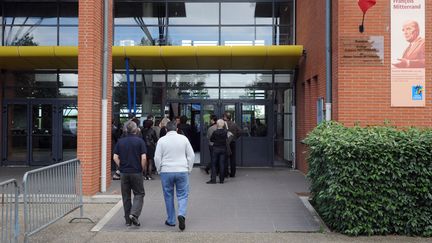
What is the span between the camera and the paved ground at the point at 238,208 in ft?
26.9

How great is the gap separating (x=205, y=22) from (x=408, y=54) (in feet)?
26.8

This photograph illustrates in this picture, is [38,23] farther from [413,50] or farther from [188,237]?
[413,50]

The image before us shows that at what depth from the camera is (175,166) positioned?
7.97 metres

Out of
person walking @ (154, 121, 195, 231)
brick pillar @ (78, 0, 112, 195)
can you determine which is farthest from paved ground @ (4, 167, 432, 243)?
brick pillar @ (78, 0, 112, 195)

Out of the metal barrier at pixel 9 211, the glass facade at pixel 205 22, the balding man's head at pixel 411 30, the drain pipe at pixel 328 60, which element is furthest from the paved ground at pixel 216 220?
the glass facade at pixel 205 22

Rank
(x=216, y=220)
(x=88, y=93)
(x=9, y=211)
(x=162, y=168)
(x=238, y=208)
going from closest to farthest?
(x=9, y=211), (x=162, y=168), (x=216, y=220), (x=238, y=208), (x=88, y=93)

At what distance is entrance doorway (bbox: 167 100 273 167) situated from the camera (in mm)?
16562

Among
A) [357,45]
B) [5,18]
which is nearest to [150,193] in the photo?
[357,45]

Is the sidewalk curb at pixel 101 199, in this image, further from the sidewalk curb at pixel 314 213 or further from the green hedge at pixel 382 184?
the green hedge at pixel 382 184

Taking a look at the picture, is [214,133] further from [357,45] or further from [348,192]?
[348,192]

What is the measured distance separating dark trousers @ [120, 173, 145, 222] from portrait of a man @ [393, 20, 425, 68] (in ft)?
18.9

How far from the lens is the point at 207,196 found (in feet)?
35.7

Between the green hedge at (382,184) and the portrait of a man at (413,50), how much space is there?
9.84 feet

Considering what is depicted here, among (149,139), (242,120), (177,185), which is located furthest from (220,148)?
(177,185)
